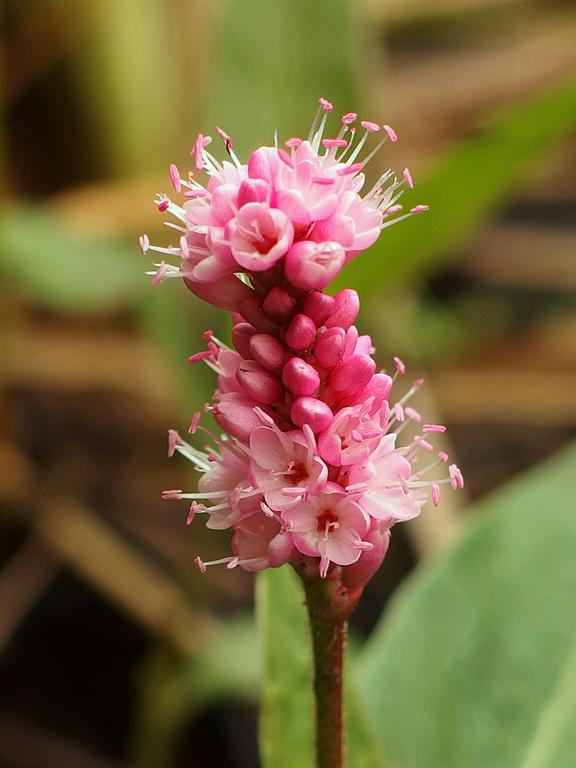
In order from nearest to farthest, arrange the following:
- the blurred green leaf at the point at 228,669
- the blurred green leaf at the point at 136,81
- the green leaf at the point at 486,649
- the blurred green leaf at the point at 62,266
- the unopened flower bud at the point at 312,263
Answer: the unopened flower bud at the point at 312,263 → the green leaf at the point at 486,649 → the blurred green leaf at the point at 228,669 → the blurred green leaf at the point at 62,266 → the blurred green leaf at the point at 136,81

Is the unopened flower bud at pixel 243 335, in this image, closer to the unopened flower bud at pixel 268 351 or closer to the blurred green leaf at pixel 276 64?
the unopened flower bud at pixel 268 351

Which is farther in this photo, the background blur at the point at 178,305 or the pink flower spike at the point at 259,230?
the background blur at the point at 178,305

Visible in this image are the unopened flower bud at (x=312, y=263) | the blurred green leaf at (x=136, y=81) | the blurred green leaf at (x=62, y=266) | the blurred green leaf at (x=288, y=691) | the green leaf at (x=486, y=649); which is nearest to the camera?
the unopened flower bud at (x=312, y=263)

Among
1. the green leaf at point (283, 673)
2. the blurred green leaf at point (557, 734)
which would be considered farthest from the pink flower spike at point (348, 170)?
the blurred green leaf at point (557, 734)

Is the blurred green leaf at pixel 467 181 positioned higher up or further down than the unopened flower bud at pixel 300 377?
further down

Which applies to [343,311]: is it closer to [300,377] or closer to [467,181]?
[300,377]

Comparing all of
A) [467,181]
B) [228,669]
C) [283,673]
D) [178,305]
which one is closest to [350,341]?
[283,673]

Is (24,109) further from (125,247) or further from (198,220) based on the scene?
(198,220)

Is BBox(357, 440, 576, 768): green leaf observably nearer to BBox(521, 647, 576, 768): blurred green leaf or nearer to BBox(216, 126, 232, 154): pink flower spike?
BBox(521, 647, 576, 768): blurred green leaf

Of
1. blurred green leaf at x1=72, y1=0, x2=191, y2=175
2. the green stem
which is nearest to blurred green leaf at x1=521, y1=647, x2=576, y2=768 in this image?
the green stem
